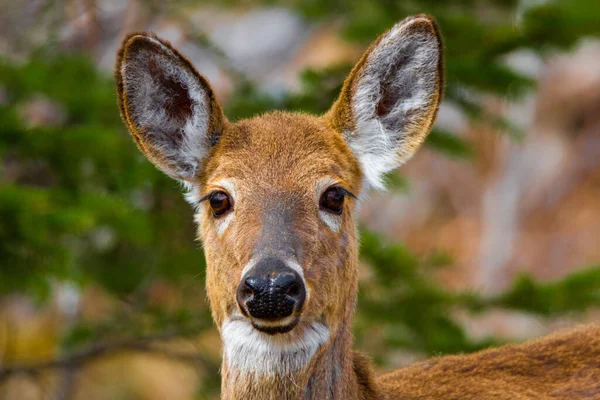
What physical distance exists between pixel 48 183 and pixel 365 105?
215 inches

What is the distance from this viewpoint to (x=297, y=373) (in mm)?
5352

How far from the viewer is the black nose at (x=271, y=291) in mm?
4816

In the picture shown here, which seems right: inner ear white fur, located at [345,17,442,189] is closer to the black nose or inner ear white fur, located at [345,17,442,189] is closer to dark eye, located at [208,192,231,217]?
dark eye, located at [208,192,231,217]

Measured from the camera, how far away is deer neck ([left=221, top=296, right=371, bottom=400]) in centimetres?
531

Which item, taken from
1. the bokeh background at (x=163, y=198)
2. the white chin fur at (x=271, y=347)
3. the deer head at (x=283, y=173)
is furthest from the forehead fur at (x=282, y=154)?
the bokeh background at (x=163, y=198)

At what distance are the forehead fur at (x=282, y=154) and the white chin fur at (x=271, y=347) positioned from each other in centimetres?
84

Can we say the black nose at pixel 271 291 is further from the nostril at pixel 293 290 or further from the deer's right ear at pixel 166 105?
the deer's right ear at pixel 166 105

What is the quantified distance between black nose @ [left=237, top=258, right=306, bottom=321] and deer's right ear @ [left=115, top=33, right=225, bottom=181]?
Result: 1.39 metres

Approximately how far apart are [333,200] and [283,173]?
13.7 inches

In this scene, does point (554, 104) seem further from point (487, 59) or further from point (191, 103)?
point (191, 103)

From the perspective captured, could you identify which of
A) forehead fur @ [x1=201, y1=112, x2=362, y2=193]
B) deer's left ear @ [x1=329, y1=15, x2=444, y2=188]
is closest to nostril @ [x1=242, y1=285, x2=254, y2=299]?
forehead fur @ [x1=201, y1=112, x2=362, y2=193]

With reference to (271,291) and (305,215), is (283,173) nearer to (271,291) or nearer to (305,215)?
(305,215)

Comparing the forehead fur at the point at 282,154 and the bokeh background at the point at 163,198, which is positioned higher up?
the bokeh background at the point at 163,198

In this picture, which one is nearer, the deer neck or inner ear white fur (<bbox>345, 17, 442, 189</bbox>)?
the deer neck
